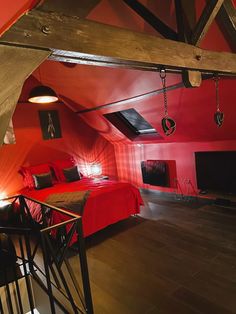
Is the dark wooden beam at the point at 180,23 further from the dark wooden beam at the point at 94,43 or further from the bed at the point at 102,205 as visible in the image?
the bed at the point at 102,205

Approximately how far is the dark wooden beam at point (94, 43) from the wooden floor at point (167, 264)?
2062mm

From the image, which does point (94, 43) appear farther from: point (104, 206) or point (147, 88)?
point (104, 206)

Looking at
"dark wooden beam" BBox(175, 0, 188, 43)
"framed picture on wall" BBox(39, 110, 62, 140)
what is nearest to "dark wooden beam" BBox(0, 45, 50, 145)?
"dark wooden beam" BBox(175, 0, 188, 43)

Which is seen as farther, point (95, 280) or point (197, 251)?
point (197, 251)

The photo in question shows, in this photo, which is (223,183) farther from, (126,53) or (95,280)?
(126,53)

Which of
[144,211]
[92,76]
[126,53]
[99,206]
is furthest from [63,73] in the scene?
[144,211]

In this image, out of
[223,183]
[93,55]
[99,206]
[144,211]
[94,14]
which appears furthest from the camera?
[144,211]

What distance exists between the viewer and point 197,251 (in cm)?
288

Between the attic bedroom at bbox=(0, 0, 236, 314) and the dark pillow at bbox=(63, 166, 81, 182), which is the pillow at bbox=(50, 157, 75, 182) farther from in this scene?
the dark pillow at bbox=(63, 166, 81, 182)

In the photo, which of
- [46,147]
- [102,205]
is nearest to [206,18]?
[102,205]

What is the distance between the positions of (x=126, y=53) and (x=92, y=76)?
7.40ft

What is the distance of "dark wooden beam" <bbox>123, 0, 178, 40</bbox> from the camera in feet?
6.95

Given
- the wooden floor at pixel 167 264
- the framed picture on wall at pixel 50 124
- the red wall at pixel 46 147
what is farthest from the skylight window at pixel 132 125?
the wooden floor at pixel 167 264

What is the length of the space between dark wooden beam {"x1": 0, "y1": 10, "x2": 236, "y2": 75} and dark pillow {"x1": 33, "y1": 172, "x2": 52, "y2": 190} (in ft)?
11.4
